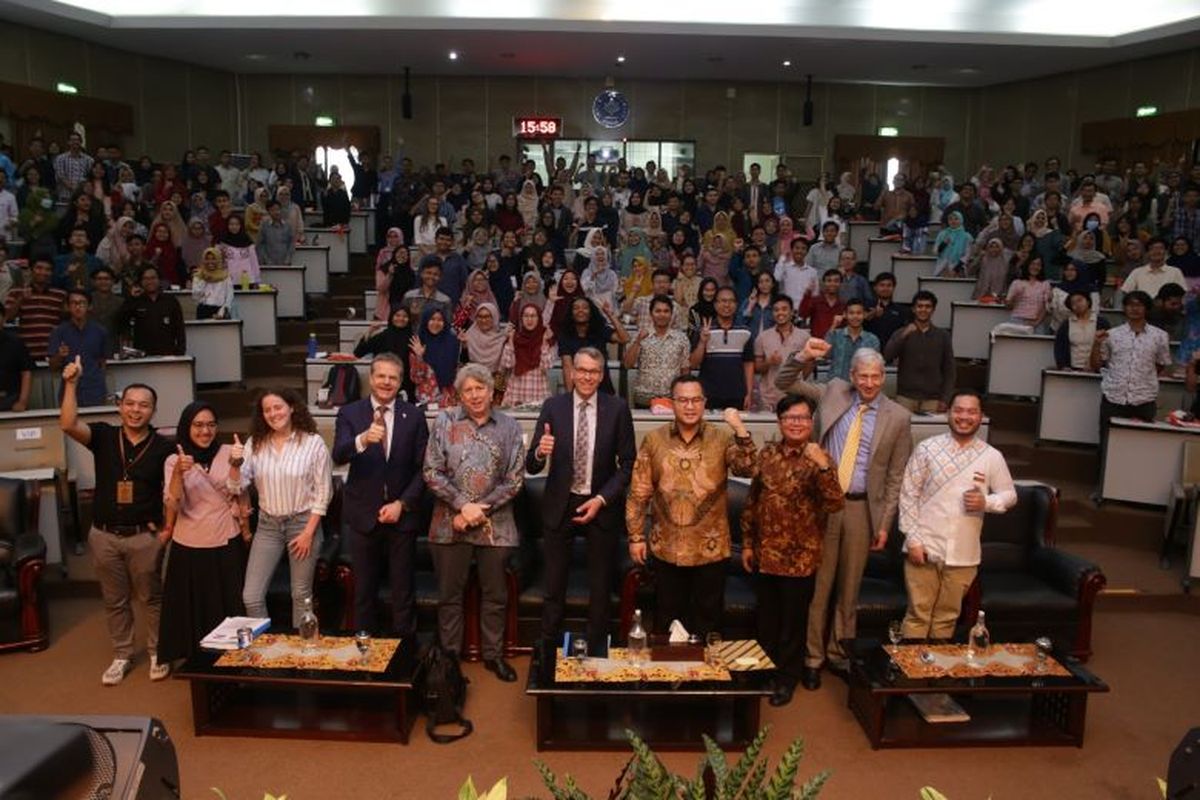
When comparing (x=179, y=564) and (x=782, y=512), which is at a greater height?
(x=782, y=512)

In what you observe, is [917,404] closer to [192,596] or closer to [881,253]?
[192,596]

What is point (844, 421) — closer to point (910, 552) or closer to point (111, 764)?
point (910, 552)

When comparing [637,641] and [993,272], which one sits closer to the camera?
[637,641]

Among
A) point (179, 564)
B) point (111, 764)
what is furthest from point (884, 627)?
point (111, 764)

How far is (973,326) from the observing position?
9297 millimetres

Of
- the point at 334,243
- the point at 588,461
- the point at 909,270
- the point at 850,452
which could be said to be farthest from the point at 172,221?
the point at 909,270

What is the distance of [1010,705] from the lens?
169 inches

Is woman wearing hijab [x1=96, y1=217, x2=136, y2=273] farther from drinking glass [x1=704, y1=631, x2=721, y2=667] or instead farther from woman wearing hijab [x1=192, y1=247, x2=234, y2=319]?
drinking glass [x1=704, y1=631, x2=721, y2=667]

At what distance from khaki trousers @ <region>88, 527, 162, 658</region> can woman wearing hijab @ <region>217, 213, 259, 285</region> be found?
552 cm

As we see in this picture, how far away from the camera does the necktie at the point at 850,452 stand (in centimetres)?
438

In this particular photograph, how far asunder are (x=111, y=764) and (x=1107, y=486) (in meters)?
6.67

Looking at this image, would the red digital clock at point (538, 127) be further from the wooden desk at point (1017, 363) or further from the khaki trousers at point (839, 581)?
the khaki trousers at point (839, 581)

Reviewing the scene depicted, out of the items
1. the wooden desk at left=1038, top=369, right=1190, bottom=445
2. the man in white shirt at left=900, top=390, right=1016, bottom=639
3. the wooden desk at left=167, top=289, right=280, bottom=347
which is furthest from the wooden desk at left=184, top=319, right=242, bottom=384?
the wooden desk at left=1038, top=369, right=1190, bottom=445

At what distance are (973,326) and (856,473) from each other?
554cm
